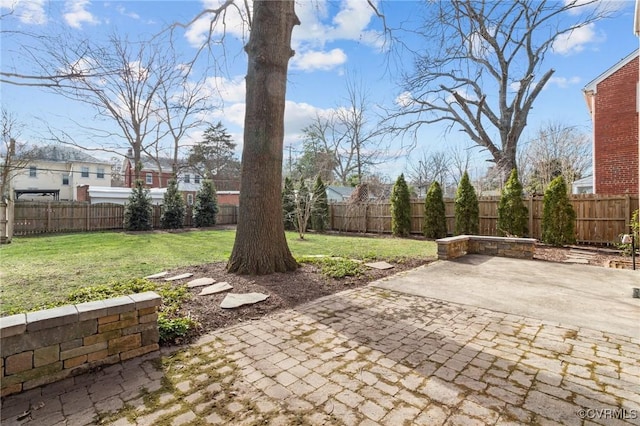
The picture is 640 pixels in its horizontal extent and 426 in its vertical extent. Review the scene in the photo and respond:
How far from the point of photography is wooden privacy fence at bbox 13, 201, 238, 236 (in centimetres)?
1271

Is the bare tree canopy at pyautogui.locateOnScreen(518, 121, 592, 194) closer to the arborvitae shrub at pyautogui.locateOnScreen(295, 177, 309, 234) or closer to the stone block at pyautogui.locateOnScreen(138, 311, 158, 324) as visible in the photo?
the arborvitae shrub at pyautogui.locateOnScreen(295, 177, 309, 234)

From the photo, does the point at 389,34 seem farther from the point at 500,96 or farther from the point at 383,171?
the point at 383,171

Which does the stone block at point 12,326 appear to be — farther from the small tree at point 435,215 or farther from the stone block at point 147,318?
the small tree at point 435,215

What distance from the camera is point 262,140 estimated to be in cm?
512

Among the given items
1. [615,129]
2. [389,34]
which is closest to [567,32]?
[615,129]

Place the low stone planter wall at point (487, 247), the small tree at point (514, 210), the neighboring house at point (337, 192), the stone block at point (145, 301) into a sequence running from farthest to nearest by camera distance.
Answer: the neighboring house at point (337, 192)
the small tree at point (514, 210)
the low stone planter wall at point (487, 247)
the stone block at point (145, 301)

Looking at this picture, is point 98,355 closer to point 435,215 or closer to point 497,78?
point 435,215

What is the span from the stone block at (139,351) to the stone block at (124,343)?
0.03 m

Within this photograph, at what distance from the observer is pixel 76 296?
3.85 meters

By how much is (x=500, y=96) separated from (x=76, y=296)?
57.2 ft

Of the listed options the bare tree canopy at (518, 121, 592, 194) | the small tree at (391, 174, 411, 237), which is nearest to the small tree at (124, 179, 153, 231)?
the small tree at (391, 174, 411, 237)

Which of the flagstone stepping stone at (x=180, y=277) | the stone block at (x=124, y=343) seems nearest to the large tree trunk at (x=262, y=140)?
the flagstone stepping stone at (x=180, y=277)

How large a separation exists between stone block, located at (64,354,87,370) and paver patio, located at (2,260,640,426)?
0.34ft

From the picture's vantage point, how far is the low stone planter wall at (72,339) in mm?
2059
